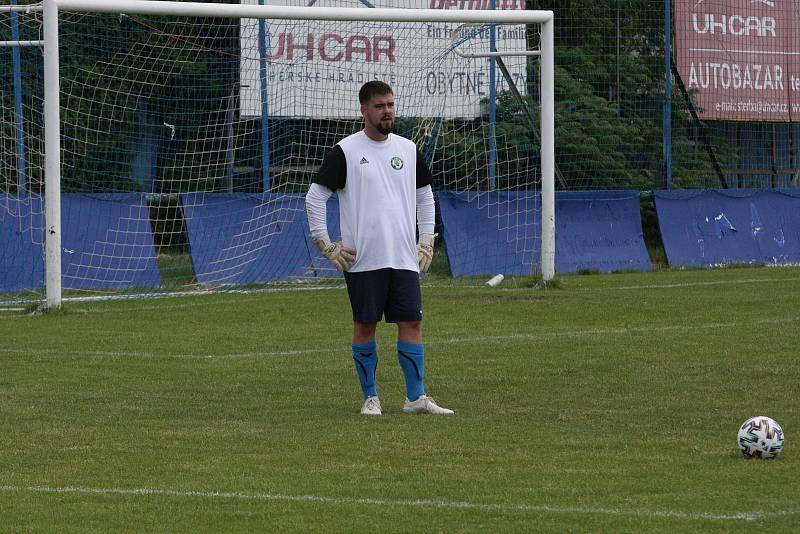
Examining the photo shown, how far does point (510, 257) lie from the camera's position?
21.6 meters

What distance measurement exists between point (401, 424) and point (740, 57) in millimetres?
20156

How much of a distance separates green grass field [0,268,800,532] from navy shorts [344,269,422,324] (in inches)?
24.1

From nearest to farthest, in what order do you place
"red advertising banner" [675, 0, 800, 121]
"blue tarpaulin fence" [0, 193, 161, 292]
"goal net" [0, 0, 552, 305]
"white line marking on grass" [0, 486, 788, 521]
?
"white line marking on grass" [0, 486, 788, 521] < "blue tarpaulin fence" [0, 193, 161, 292] < "goal net" [0, 0, 552, 305] < "red advertising banner" [675, 0, 800, 121]

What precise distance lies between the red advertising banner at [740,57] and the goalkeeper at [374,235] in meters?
18.0

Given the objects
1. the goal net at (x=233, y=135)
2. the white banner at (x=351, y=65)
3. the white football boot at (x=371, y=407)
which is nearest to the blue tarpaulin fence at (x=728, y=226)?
the goal net at (x=233, y=135)

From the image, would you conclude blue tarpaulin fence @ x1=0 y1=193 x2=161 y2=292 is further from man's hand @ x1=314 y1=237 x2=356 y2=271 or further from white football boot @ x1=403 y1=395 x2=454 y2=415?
white football boot @ x1=403 y1=395 x2=454 y2=415

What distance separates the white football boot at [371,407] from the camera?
8.86 metres

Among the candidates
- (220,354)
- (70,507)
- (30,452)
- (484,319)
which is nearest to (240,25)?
(484,319)

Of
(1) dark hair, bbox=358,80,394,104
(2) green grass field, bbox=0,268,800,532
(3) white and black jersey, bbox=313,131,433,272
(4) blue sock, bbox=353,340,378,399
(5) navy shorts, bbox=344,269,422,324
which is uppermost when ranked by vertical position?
(1) dark hair, bbox=358,80,394,104

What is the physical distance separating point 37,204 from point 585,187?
9.91 m

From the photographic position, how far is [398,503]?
243 inches

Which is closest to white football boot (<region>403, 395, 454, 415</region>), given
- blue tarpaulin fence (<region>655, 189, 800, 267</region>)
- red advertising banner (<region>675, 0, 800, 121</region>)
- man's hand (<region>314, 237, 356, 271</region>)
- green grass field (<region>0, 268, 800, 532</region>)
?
green grass field (<region>0, 268, 800, 532</region>)

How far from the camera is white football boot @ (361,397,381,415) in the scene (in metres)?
8.86

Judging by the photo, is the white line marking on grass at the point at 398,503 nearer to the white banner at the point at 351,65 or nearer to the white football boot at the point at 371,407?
the white football boot at the point at 371,407
